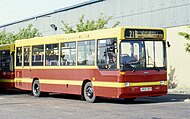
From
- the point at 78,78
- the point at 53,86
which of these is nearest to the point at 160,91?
the point at 78,78

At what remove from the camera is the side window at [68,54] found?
18375mm

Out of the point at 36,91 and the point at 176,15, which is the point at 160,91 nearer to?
the point at 36,91

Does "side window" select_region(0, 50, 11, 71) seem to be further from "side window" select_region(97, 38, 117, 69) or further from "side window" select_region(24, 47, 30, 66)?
"side window" select_region(97, 38, 117, 69)

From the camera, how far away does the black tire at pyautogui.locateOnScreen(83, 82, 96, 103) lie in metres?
17.4

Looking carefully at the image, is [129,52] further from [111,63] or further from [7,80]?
[7,80]

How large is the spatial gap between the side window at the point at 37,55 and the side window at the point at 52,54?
47 cm

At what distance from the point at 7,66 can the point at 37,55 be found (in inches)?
150

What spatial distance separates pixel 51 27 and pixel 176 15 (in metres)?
19.2

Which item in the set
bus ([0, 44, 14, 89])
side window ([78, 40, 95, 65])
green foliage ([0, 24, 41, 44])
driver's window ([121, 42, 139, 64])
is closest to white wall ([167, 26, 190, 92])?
bus ([0, 44, 14, 89])

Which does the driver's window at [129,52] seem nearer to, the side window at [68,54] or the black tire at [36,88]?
the side window at [68,54]

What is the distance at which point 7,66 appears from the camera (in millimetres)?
24078

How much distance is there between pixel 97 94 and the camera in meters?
17.0

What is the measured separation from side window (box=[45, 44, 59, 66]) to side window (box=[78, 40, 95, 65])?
1.74 m

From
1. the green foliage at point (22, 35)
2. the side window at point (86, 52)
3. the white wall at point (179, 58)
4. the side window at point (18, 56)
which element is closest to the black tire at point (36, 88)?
the side window at point (18, 56)
